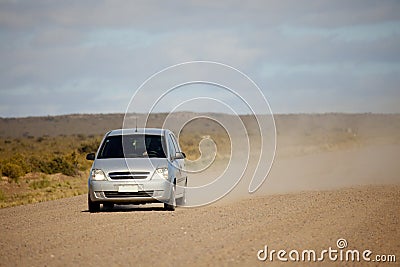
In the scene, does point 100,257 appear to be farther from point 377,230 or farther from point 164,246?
point 377,230

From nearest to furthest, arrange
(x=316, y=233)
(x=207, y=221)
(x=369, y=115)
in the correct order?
(x=316, y=233), (x=207, y=221), (x=369, y=115)

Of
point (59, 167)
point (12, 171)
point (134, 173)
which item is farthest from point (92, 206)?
point (59, 167)

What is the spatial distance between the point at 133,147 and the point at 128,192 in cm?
155

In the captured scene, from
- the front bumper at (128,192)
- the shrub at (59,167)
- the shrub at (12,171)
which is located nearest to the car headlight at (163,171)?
the front bumper at (128,192)

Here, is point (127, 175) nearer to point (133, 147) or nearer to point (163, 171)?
point (163, 171)

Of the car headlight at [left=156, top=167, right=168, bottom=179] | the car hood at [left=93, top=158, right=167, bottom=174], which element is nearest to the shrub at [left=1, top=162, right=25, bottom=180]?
the car hood at [left=93, top=158, right=167, bottom=174]

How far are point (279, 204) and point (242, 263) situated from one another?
8.12 m

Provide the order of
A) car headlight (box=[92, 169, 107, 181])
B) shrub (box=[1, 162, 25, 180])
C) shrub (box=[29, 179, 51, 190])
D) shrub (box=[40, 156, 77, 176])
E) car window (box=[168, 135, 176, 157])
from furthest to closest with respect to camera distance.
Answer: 1. shrub (box=[40, 156, 77, 176])
2. shrub (box=[1, 162, 25, 180])
3. shrub (box=[29, 179, 51, 190])
4. car window (box=[168, 135, 176, 157])
5. car headlight (box=[92, 169, 107, 181])

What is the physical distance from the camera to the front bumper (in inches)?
649

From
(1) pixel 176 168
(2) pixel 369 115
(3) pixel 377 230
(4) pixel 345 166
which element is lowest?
(3) pixel 377 230

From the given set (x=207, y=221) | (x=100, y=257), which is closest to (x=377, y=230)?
(x=207, y=221)

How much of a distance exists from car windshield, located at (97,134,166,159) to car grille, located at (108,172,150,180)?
0.81 meters

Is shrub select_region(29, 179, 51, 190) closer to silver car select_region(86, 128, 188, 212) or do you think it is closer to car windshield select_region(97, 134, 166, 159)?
car windshield select_region(97, 134, 166, 159)

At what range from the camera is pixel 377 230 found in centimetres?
1252
